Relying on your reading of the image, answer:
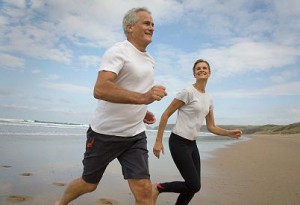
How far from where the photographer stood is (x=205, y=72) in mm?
4500

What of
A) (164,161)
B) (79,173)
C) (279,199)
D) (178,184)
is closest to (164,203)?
(178,184)

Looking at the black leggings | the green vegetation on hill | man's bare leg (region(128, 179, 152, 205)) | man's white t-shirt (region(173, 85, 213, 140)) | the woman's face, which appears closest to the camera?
man's bare leg (region(128, 179, 152, 205))

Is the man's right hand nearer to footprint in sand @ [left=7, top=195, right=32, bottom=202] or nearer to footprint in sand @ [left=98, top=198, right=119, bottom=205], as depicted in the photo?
footprint in sand @ [left=98, top=198, right=119, bottom=205]

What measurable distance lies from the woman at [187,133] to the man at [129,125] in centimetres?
92

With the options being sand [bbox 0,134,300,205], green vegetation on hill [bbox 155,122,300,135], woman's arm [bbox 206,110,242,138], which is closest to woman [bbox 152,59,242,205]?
woman's arm [bbox 206,110,242,138]

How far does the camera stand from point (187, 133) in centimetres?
428

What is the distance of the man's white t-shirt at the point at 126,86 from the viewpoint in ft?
9.94

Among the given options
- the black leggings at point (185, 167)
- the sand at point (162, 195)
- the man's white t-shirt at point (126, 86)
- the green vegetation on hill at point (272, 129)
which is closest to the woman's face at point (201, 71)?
the black leggings at point (185, 167)

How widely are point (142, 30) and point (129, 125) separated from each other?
36.7 inches

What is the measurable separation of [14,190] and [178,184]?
2462 mm

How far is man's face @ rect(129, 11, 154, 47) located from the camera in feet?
10.7

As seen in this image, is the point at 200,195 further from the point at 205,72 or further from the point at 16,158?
the point at 16,158

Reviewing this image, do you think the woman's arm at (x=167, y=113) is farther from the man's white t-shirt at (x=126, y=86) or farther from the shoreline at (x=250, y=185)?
the shoreline at (x=250, y=185)

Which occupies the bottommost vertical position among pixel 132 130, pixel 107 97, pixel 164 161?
pixel 164 161
